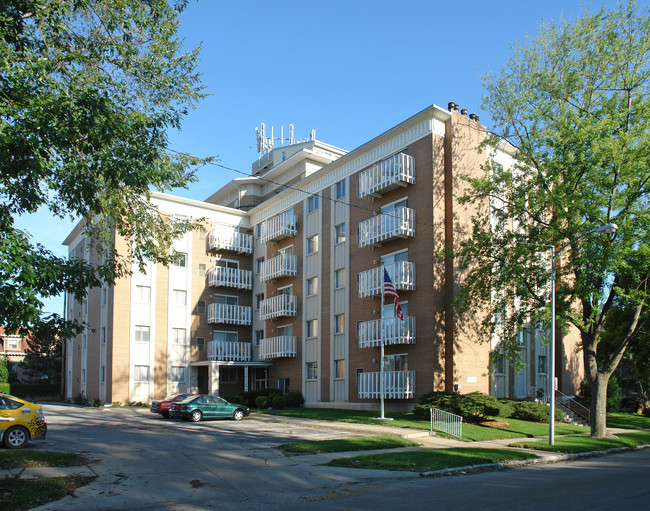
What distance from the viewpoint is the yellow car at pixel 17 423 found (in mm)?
16125

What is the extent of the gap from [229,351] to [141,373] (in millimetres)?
6179

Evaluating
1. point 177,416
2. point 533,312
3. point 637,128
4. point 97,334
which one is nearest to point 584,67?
point 637,128

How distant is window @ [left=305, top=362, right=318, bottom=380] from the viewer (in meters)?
36.5

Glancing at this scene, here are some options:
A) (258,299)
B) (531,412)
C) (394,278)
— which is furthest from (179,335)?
(531,412)

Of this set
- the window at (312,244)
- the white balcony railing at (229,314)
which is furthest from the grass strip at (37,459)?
the white balcony railing at (229,314)

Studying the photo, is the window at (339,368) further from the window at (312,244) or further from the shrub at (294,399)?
the window at (312,244)

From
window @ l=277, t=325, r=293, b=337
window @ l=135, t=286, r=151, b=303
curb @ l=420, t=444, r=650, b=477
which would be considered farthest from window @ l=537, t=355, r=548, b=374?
window @ l=135, t=286, r=151, b=303

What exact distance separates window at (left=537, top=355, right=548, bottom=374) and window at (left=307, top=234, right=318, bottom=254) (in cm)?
1520

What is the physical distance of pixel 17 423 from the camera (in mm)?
16312

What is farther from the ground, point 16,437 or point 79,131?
point 79,131

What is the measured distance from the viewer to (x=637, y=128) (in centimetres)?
2327

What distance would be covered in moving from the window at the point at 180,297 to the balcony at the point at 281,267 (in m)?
6.07

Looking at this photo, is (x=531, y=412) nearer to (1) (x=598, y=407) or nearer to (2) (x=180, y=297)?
(1) (x=598, y=407)

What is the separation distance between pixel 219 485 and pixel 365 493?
10.6 ft
